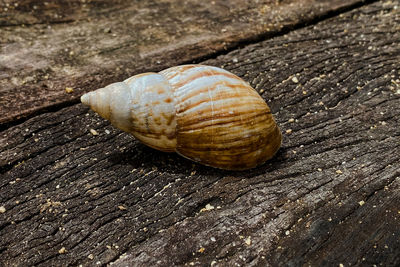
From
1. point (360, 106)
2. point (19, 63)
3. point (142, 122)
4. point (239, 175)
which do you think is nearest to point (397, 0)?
point (360, 106)

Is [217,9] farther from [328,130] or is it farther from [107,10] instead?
[328,130]

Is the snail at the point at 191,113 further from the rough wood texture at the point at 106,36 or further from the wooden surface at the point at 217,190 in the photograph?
the rough wood texture at the point at 106,36

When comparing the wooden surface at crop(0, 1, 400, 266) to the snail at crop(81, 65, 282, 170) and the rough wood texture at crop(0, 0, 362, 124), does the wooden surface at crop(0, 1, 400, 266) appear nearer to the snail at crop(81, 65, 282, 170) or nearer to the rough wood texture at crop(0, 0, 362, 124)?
the rough wood texture at crop(0, 0, 362, 124)

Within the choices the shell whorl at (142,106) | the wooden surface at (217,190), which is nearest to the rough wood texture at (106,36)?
the wooden surface at (217,190)

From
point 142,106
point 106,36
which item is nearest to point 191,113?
point 142,106

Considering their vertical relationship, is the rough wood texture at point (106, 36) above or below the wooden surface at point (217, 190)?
above

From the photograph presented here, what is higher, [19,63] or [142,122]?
[19,63]
